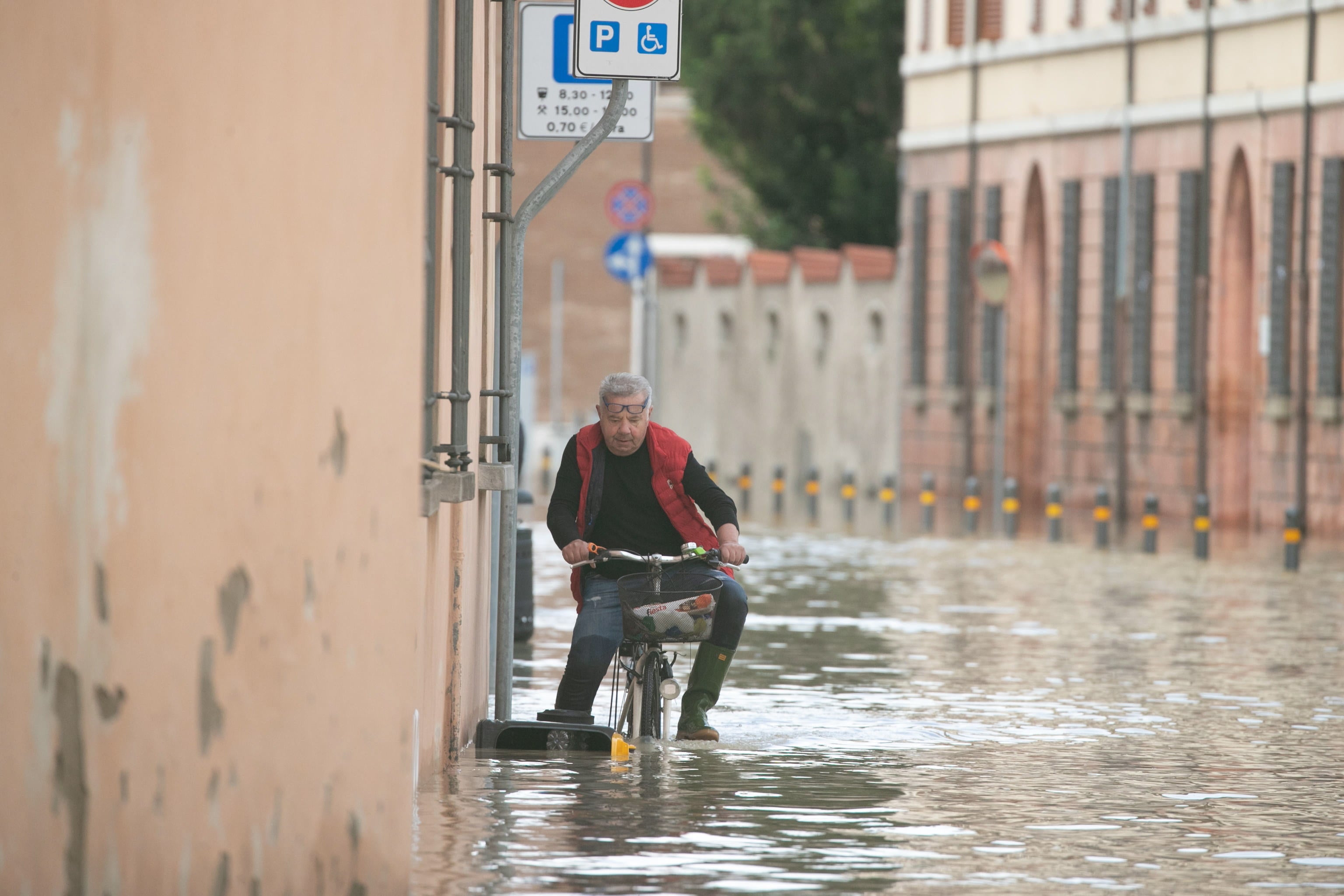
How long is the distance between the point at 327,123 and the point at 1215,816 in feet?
13.2

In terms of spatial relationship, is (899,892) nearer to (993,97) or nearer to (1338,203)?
(1338,203)

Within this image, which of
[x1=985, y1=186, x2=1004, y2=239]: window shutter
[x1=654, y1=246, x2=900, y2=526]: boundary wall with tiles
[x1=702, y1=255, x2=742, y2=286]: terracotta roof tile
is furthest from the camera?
[x1=702, y1=255, x2=742, y2=286]: terracotta roof tile

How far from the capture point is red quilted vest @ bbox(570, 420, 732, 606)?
1080 cm

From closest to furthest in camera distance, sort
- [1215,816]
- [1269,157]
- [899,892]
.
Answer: [899,892], [1215,816], [1269,157]

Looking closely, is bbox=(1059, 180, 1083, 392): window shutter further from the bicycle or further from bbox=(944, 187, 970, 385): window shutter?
the bicycle

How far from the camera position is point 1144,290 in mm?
34125

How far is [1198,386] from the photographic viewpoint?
107 feet

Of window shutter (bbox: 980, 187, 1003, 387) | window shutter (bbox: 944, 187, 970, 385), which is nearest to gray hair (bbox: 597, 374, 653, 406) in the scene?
window shutter (bbox: 980, 187, 1003, 387)

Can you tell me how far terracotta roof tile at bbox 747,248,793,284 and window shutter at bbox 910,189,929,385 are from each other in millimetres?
1825

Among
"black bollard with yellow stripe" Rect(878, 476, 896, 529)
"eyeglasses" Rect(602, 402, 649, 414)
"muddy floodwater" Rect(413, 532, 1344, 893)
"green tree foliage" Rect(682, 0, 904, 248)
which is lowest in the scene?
"black bollard with yellow stripe" Rect(878, 476, 896, 529)

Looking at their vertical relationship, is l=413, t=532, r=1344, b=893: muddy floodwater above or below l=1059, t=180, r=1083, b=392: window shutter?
below

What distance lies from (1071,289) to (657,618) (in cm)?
2620

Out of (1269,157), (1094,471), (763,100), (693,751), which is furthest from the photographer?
(763,100)

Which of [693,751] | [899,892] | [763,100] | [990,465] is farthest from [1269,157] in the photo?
[899,892]
